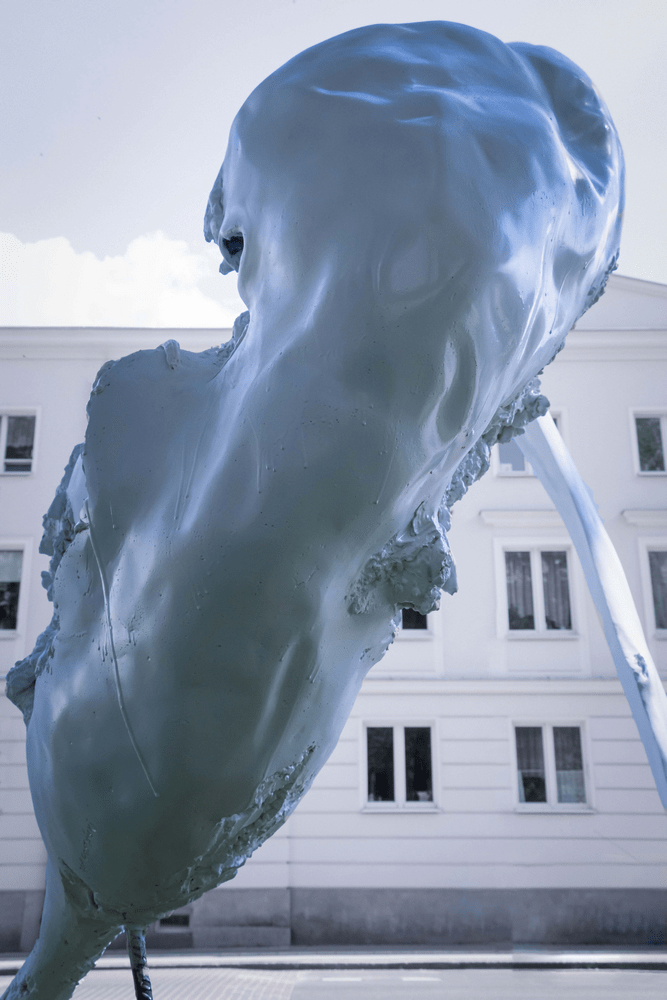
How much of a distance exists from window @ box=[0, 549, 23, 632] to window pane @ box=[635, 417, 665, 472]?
9.31 meters

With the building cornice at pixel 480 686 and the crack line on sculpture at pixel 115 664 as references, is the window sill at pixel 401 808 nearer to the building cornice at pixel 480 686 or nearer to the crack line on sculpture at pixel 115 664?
the building cornice at pixel 480 686

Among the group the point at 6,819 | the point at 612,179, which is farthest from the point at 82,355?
the point at 612,179

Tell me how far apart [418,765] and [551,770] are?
1.81 meters

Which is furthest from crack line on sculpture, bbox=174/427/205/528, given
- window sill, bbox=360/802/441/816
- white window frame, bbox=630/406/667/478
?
white window frame, bbox=630/406/667/478

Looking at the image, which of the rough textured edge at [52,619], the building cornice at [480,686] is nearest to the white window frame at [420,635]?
the building cornice at [480,686]

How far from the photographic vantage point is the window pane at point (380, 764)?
1189cm

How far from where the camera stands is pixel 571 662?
1213 centimetres

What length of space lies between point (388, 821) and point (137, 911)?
11.4 m

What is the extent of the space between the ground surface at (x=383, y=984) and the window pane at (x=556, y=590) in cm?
456

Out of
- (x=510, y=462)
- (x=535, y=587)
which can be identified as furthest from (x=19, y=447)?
(x=535, y=587)

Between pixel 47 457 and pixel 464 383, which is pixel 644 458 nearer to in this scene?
pixel 47 457

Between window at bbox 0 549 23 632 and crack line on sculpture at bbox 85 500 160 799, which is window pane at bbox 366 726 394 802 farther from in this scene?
crack line on sculpture at bbox 85 500 160 799

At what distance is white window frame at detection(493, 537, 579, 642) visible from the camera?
1223 cm

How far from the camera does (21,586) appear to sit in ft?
40.6
